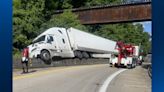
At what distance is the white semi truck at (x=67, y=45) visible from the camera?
32844 millimetres

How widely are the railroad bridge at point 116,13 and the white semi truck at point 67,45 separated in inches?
78.3

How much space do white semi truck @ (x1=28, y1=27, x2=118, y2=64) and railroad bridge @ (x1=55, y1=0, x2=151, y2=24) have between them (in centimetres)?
199

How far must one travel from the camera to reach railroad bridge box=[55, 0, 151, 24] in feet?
109

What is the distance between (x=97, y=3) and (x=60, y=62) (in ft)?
26.7

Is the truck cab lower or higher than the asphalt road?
higher

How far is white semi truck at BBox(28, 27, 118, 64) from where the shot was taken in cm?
3284

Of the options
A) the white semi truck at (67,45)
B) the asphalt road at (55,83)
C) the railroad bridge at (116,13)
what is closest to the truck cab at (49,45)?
the white semi truck at (67,45)

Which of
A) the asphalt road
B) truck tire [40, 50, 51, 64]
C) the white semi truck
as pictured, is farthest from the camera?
the white semi truck

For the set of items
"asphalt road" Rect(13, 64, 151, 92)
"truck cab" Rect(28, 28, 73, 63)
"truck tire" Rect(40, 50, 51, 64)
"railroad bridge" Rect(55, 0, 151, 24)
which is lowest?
"asphalt road" Rect(13, 64, 151, 92)

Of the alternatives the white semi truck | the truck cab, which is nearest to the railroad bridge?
the white semi truck

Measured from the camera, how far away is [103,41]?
1512 inches

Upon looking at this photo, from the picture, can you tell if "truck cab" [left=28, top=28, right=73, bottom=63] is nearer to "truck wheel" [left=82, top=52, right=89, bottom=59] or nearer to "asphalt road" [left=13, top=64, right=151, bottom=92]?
"truck wheel" [left=82, top=52, right=89, bottom=59]

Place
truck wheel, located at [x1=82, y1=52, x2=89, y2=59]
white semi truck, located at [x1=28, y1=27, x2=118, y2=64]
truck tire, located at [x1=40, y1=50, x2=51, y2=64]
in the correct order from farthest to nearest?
truck wheel, located at [x1=82, y1=52, x2=89, y2=59] → white semi truck, located at [x1=28, y1=27, x2=118, y2=64] → truck tire, located at [x1=40, y1=50, x2=51, y2=64]

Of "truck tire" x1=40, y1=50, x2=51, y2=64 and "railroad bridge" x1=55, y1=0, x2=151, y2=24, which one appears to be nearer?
"truck tire" x1=40, y1=50, x2=51, y2=64
